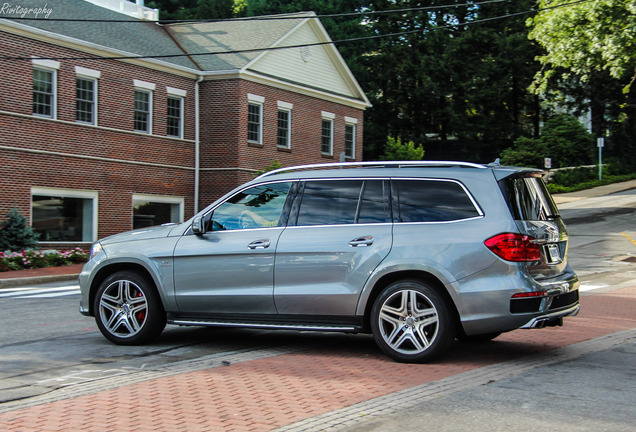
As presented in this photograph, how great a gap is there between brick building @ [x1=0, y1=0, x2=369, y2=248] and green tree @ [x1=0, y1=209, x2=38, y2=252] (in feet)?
2.65

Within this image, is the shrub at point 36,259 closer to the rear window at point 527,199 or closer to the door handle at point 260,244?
the door handle at point 260,244

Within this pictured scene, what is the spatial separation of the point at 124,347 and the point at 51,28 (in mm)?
19225

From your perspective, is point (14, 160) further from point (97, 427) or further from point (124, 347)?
point (97, 427)

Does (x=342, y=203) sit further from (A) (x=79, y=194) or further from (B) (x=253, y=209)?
(A) (x=79, y=194)

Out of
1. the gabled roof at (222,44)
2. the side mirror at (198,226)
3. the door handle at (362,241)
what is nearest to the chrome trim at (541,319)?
the door handle at (362,241)

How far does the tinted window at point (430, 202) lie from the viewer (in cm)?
741

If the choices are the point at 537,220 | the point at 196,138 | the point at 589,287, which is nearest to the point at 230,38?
the point at 196,138

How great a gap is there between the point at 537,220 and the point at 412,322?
5.07 feet

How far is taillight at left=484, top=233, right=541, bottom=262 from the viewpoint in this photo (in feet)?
23.2

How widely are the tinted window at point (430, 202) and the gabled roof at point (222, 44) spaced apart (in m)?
19.4

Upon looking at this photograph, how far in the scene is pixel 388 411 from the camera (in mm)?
5676

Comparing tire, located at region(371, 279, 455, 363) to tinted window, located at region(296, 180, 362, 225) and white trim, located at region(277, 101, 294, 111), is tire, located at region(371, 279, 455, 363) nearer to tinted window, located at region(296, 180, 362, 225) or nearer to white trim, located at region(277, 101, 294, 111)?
tinted window, located at region(296, 180, 362, 225)

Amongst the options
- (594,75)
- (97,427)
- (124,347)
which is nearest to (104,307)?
(124,347)

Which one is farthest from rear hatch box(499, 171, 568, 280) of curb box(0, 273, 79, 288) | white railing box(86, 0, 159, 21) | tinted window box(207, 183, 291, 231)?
white railing box(86, 0, 159, 21)
